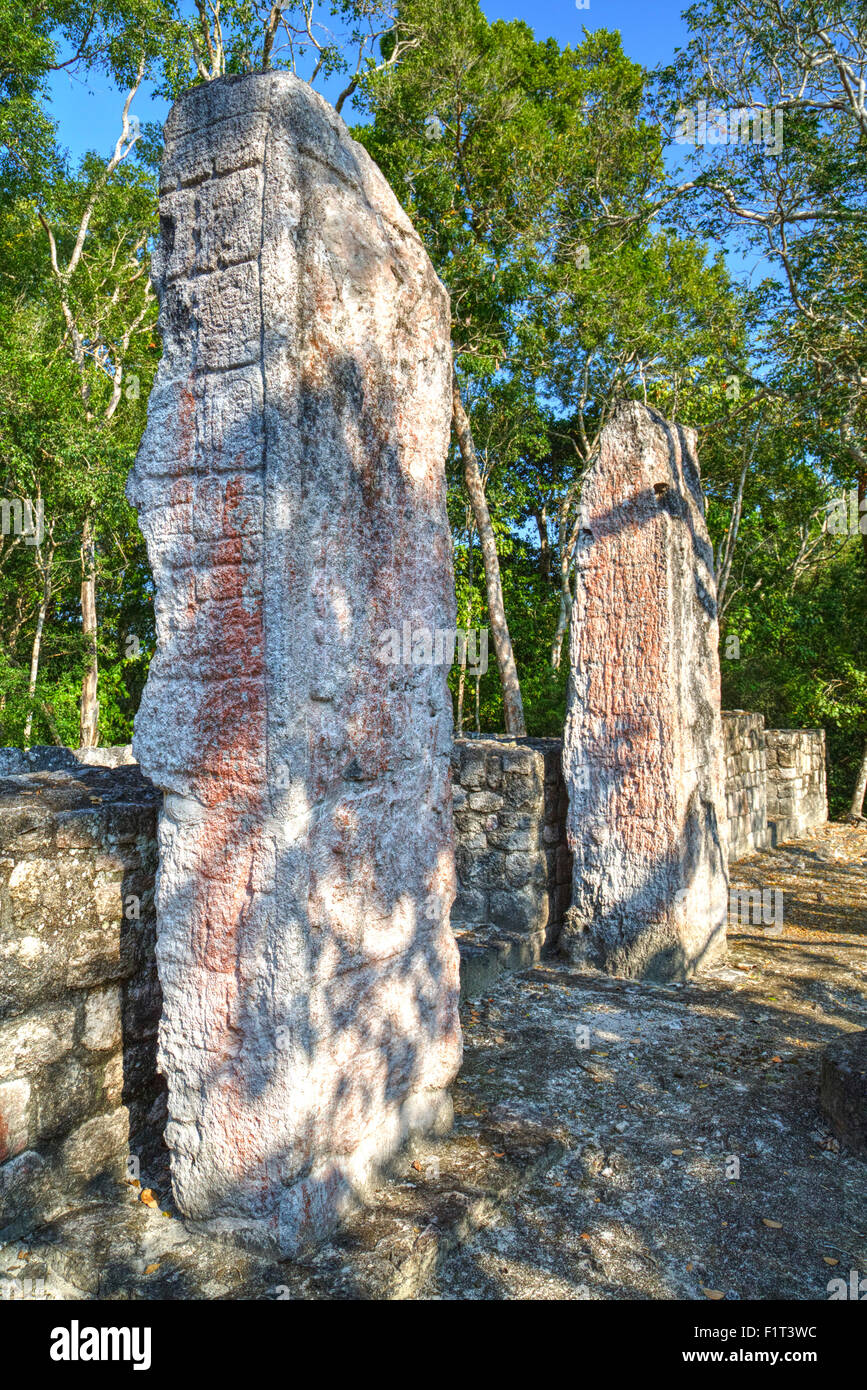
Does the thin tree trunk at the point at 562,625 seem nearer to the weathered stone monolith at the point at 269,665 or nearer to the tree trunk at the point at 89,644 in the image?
the tree trunk at the point at 89,644

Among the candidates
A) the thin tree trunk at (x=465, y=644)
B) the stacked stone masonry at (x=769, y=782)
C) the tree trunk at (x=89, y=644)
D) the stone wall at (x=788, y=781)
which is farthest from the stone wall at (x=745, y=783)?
the tree trunk at (x=89, y=644)

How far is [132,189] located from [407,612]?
1532 centimetres

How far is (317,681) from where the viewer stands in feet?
7.85

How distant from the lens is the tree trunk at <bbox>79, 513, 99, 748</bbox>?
1248 centimetres

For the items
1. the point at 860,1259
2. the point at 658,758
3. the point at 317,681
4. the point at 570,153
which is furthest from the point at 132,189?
the point at 860,1259

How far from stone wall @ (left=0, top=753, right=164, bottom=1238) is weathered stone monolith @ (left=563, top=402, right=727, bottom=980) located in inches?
118

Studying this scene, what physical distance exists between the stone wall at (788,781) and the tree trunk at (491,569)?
4.26m

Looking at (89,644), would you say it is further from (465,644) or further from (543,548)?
(543,548)

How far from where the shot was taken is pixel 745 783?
8.90 meters

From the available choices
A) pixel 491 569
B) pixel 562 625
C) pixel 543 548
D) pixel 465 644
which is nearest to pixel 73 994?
pixel 491 569

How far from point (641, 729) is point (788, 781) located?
5733 millimetres

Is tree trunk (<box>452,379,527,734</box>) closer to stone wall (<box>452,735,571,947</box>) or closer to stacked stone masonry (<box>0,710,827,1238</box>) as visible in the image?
stone wall (<box>452,735,571,947</box>)

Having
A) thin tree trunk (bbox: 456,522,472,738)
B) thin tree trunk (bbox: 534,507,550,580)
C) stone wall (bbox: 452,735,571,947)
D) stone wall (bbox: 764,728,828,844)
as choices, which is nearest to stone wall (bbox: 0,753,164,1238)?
stone wall (bbox: 452,735,571,947)

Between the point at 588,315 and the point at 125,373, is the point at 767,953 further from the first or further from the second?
the point at 125,373
